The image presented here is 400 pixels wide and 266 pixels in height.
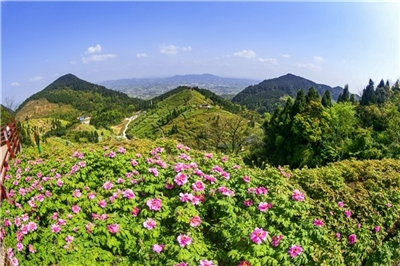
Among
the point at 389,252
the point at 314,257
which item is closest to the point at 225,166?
the point at 314,257

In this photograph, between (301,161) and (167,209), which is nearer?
(167,209)

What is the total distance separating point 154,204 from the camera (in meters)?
3.88

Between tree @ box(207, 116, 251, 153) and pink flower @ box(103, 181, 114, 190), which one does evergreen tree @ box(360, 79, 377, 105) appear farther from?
pink flower @ box(103, 181, 114, 190)

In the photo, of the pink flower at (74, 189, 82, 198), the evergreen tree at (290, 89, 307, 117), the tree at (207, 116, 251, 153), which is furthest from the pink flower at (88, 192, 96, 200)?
the tree at (207, 116, 251, 153)

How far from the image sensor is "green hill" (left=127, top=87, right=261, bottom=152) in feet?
144

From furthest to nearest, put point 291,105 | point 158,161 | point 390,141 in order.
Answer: point 291,105 → point 390,141 → point 158,161

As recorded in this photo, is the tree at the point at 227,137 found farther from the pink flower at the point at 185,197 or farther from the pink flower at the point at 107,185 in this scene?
the pink flower at the point at 185,197

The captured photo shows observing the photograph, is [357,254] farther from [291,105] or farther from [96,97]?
[96,97]

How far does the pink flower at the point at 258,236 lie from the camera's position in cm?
339

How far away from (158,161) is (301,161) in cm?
2210

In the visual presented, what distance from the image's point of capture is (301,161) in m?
25.1

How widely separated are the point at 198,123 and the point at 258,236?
69353mm

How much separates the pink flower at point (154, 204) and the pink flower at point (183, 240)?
0.56m

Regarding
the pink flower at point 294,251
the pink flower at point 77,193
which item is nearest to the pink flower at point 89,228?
the pink flower at point 77,193
